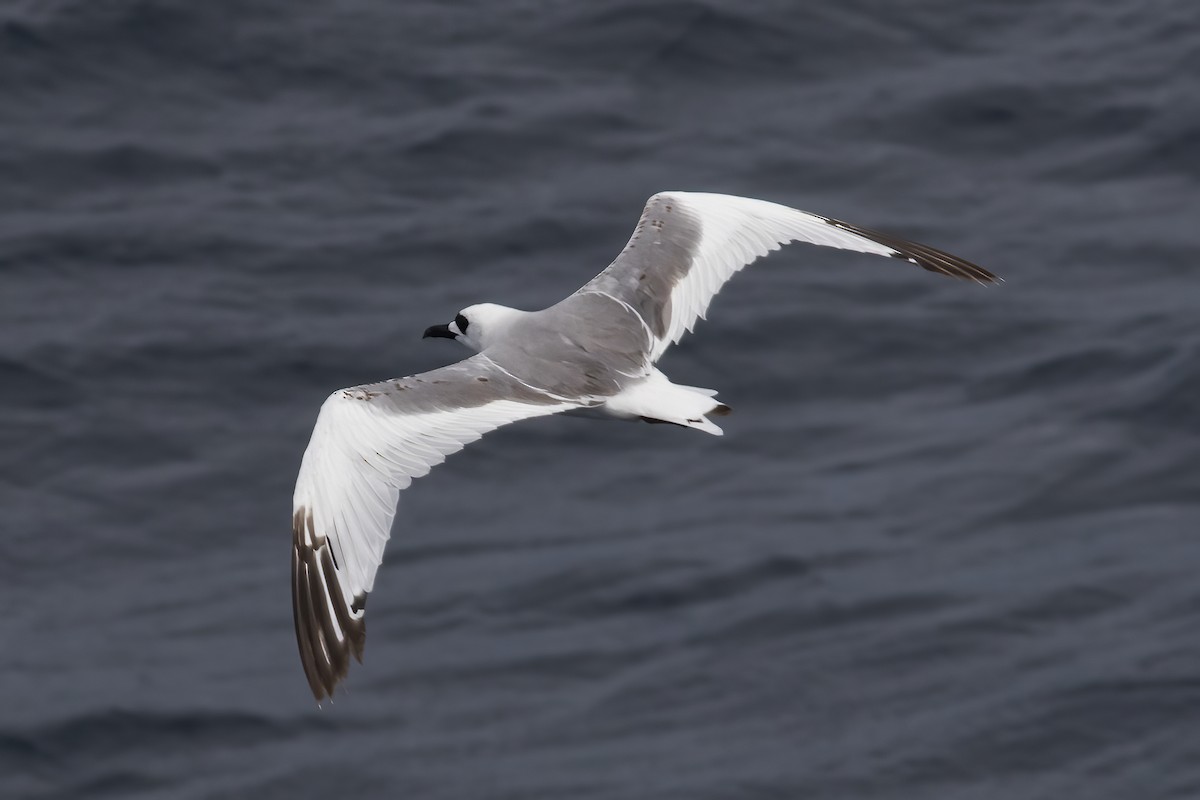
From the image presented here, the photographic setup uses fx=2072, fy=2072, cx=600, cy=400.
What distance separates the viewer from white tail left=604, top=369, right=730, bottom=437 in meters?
9.73

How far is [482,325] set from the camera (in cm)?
Answer: 1084

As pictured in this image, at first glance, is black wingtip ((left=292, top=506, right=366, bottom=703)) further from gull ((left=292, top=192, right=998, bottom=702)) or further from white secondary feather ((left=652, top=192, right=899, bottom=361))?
white secondary feather ((left=652, top=192, right=899, bottom=361))

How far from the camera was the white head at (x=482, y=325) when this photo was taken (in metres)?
10.7

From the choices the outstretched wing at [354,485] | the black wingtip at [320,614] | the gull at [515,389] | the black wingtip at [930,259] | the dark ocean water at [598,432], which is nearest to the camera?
the black wingtip at [320,614]

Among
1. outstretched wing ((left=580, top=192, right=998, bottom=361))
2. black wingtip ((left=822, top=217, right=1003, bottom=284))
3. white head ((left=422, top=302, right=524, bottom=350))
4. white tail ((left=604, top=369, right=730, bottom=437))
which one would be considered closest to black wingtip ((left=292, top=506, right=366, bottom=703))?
white tail ((left=604, top=369, right=730, bottom=437))

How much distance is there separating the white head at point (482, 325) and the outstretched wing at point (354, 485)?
1021mm

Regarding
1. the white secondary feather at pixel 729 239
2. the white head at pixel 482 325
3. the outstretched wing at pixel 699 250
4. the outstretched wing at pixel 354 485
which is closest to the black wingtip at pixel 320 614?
the outstretched wing at pixel 354 485

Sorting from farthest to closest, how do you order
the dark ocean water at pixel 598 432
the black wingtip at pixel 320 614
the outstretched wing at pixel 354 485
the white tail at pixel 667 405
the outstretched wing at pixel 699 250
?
the dark ocean water at pixel 598 432 → the outstretched wing at pixel 699 250 → the white tail at pixel 667 405 → the outstretched wing at pixel 354 485 → the black wingtip at pixel 320 614

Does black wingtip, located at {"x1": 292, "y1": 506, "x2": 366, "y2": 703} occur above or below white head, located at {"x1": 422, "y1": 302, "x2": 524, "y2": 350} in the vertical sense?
below

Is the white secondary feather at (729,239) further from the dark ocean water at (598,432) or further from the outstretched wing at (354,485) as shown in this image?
the dark ocean water at (598,432)

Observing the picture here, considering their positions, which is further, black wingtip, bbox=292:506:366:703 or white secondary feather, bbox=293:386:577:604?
white secondary feather, bbox=293:386:577:604

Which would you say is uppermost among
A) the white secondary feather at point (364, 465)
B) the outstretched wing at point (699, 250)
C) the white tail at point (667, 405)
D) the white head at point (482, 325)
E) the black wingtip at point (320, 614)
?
the outstretched wing at point (699, 250)

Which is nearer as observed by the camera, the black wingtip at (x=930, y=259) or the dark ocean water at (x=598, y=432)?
the black wingtip at (x=930, y=259)

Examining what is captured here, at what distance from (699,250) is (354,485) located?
2.89 meters
